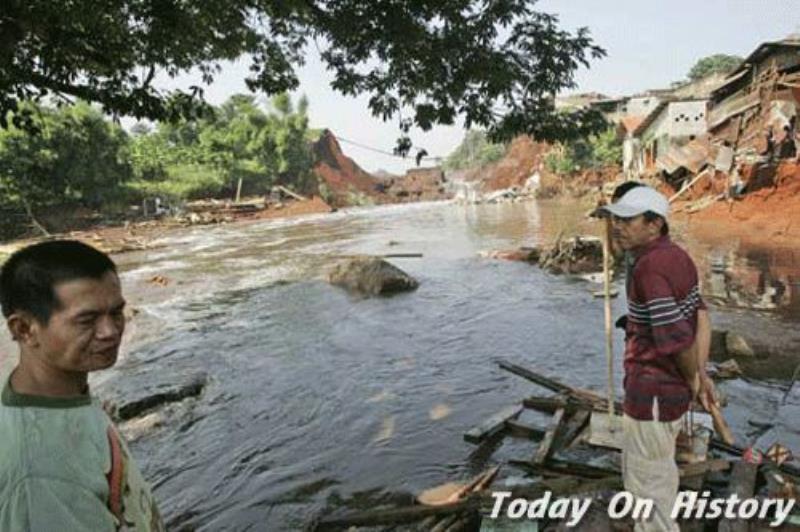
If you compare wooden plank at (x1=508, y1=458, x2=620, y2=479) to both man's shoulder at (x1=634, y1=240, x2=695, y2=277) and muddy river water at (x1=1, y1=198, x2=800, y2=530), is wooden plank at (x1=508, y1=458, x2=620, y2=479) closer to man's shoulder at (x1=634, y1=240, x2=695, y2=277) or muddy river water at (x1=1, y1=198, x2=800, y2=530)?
muddy river water at (x1=1, y1=198, x2=800, y2=530)

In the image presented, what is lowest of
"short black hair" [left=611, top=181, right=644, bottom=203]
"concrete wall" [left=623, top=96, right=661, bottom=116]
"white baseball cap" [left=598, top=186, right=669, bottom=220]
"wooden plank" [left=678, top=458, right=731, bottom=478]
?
"wooden plank" [left=678, top=458, right=731, bottom=478]

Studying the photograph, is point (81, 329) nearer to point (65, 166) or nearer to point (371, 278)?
point (371, 278)

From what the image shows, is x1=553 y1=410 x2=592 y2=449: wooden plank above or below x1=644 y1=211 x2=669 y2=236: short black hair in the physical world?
below

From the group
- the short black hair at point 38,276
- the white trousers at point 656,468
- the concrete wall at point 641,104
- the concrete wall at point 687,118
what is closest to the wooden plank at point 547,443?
the white trousers at point 656,468

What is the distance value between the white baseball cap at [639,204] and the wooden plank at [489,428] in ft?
12.1

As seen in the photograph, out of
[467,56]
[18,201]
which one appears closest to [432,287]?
[467,56]

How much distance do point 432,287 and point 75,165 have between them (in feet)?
124

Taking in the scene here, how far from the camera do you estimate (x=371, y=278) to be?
16.9 metres

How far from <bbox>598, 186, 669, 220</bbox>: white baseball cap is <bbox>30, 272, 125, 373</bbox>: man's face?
2.81 m

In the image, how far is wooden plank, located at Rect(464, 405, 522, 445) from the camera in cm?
643

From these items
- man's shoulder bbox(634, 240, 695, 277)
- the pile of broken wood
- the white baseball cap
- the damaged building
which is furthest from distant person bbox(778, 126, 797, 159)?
man's shoulder bbox(634, 240, 695, 277)

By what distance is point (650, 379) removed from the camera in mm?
3438

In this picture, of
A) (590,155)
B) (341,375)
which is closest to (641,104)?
(590,155)

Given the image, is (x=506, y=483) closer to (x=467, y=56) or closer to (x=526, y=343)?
(x=467, y=56)
